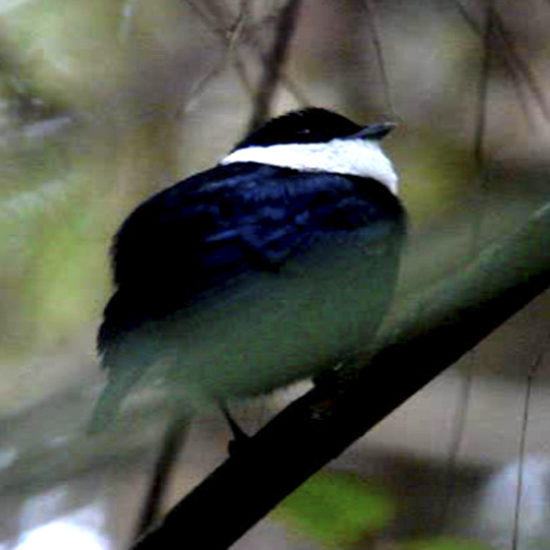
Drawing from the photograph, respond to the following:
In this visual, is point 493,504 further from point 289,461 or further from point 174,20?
point 289,461

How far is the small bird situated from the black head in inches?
0.8

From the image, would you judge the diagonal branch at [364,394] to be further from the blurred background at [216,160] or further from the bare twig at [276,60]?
the bare twig at [276,60]

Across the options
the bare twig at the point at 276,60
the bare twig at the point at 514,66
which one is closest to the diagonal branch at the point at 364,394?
the bare twig at the point at 514,66

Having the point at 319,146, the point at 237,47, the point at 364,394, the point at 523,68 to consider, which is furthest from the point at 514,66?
the point at 364,394

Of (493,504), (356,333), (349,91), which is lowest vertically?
(493,504)

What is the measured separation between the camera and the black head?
2.60 metres

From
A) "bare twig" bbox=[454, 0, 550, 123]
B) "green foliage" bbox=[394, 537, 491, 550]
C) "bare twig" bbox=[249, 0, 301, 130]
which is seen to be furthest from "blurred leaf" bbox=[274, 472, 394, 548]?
"bare twig" bbox=[249, 0, 301, 130]

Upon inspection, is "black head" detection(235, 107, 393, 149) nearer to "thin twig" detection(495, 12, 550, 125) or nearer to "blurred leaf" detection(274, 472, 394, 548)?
"thin twig" detection(495, 12, 550, 125)

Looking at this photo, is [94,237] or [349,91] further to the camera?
[349,91]

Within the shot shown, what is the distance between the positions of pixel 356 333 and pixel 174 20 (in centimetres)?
147

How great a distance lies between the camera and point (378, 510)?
1675 mm

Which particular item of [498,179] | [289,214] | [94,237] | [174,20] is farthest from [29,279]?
[174,20]

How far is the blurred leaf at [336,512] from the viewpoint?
65.6 inches

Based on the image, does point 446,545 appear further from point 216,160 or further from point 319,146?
point 216,160
